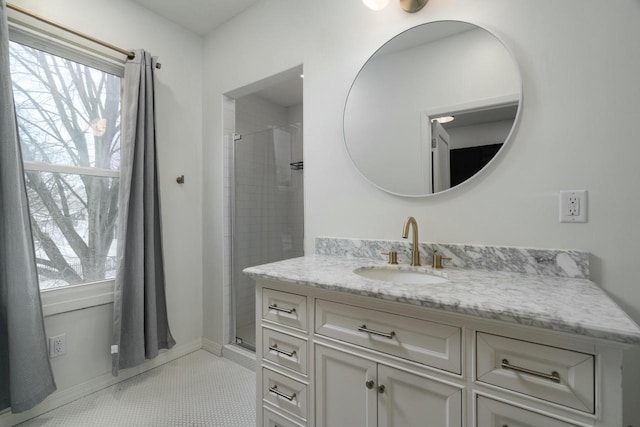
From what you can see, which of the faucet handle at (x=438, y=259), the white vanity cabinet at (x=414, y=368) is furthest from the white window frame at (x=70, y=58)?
the faucet handle at (x=438, y=259)

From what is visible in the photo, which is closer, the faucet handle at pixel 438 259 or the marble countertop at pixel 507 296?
the marble countertop at pixel 507 296

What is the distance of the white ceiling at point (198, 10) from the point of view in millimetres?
2076

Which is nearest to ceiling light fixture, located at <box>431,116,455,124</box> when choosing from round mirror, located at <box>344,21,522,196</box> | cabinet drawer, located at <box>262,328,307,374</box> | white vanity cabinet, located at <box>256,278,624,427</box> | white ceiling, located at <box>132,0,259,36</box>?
round mirror, located at <box>344,21,522,196</box>

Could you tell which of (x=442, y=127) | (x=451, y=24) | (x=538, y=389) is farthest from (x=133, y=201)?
(x=538, y=389)

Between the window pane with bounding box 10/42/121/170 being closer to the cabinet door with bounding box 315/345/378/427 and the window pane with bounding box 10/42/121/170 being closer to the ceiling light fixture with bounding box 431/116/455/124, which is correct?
the cabinet door with bounding box 315/345/378/427

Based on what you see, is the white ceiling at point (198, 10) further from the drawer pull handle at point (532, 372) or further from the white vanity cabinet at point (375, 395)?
the drawer pull handle at point (532, 372)

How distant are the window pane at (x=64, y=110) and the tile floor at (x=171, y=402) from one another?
4.76ft

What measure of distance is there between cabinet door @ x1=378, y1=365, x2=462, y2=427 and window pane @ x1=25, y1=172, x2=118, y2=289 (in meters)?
1.92

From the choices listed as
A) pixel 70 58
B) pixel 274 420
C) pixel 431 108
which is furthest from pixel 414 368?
pixel 70 58

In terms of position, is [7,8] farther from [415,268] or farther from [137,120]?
[415,268]

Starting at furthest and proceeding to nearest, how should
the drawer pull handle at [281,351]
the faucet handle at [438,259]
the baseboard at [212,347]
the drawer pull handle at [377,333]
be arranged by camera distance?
the baseboard at [212,347] < the faucet handle at [438,259] < the drawer pull handle at [281,351] < the drawer pull handle at [377,333]

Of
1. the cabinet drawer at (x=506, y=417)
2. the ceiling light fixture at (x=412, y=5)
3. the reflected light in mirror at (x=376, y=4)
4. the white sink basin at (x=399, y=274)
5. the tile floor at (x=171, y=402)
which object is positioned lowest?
the tile floor at (x=171, y=402)

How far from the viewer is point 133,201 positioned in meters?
1.93

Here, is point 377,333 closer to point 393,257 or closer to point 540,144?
point 393,257
